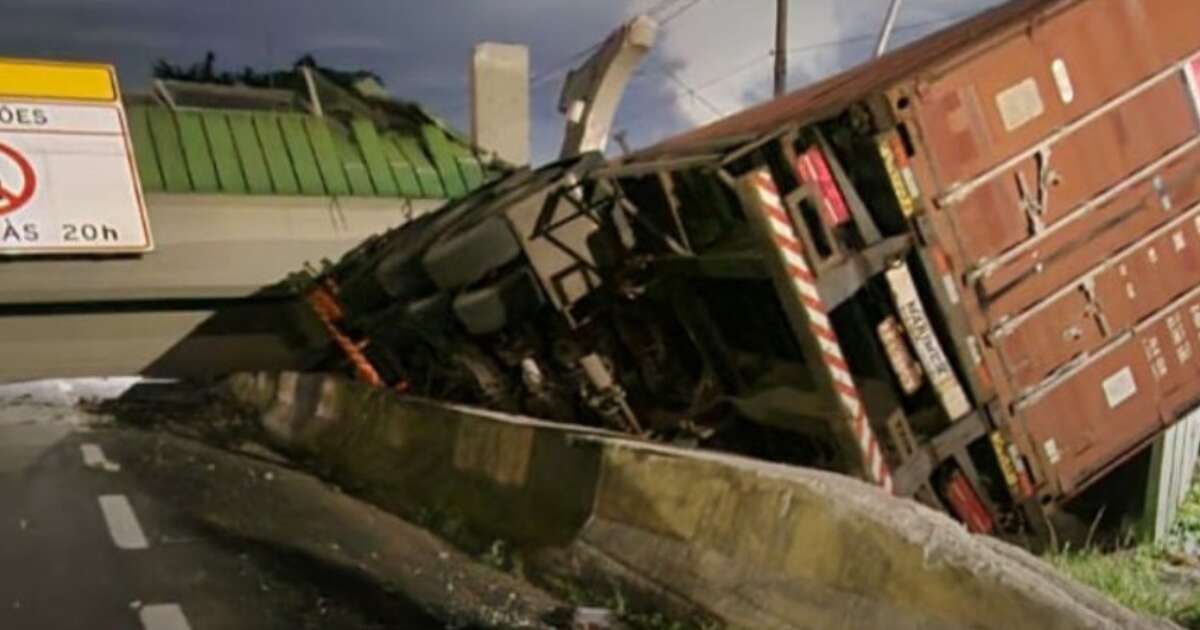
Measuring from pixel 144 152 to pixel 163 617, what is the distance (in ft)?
38.7

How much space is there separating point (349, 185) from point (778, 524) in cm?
1325

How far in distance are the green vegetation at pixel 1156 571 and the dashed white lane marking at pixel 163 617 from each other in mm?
4068

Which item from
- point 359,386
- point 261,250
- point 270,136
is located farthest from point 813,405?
point 270,136

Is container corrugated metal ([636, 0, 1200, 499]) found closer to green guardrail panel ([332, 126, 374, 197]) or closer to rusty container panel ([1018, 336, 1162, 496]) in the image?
rusty container panel ([1018, 336, 1162, 496])

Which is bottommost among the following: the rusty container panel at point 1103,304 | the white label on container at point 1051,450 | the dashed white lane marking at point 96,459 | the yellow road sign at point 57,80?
the white label on container at point 1051,450

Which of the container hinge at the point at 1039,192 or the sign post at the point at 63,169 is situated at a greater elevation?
the sign post at the point at 63,169

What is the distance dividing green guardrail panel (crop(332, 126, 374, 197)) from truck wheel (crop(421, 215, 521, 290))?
25.9ft

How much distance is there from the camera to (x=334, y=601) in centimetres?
631

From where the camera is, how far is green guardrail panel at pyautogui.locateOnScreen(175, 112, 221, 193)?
16.9 m

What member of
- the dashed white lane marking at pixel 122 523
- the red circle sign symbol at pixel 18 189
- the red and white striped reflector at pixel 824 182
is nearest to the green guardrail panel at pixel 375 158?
the red circle sign symbol at pixel 18 189

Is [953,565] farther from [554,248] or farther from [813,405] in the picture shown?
[554,248]

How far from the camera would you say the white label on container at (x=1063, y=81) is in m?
7.57

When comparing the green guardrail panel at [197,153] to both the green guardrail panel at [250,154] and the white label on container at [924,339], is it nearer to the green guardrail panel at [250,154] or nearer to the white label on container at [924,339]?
the green guardrail panel at [250,154]

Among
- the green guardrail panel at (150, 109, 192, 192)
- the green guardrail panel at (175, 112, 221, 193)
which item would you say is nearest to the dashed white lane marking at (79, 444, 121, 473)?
the green guardrail panel at (150, 109, 192, 192)
